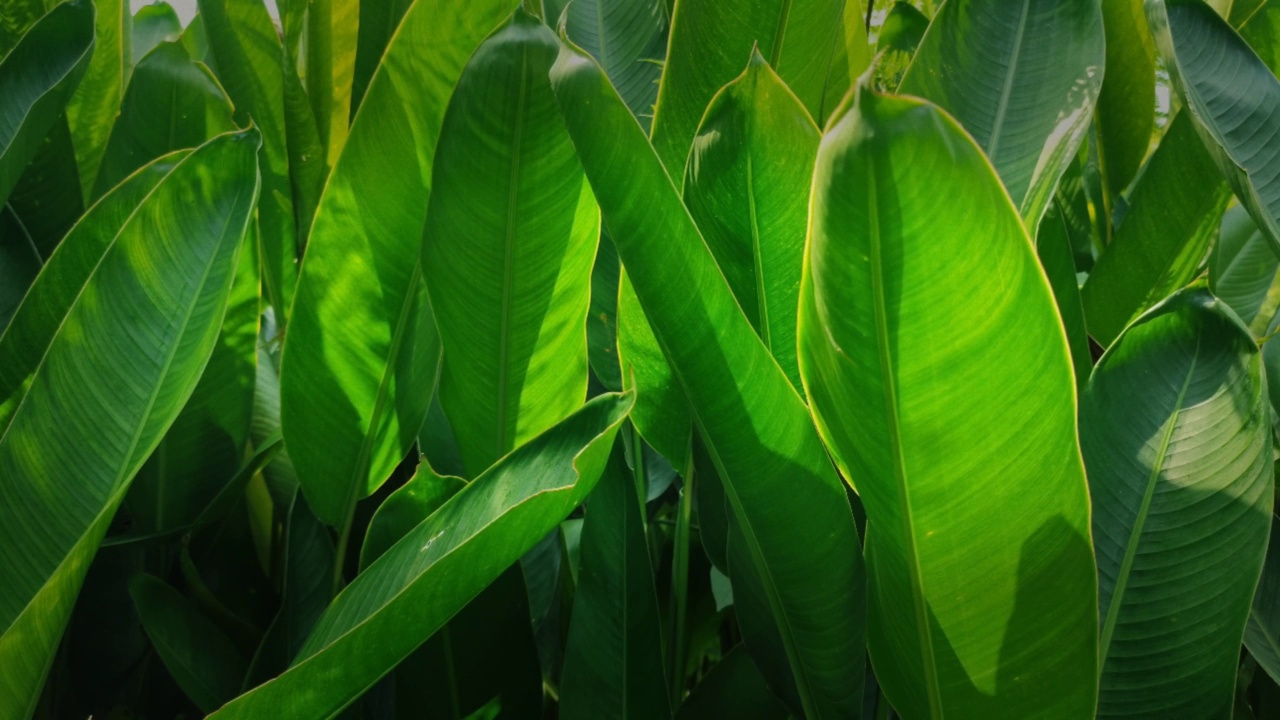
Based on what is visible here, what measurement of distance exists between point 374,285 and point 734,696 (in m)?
Answer: 0.32

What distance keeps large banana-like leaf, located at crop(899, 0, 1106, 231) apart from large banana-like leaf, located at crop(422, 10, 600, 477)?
0.64 feet

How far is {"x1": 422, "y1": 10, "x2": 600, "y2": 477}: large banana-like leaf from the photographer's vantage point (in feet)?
1.58

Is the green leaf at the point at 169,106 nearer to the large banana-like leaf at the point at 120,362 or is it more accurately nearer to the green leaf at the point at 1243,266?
the large banana-like leaf at the point at 120,362

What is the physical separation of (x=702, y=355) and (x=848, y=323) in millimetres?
86

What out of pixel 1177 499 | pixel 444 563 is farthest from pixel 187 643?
pixel 1177 499

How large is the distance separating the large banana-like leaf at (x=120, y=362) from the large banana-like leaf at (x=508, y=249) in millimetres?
108

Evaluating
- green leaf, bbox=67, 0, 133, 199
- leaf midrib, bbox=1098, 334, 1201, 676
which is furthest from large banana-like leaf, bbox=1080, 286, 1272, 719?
green leaf, bbox=67, 0, 133, 199

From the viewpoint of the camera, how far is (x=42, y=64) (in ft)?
2.07

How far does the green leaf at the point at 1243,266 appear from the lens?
0.80m

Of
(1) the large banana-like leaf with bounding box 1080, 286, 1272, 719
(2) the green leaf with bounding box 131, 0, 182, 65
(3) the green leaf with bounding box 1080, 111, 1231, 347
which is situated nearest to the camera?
(1) the large banana-like leaf with bounding box 1080, 286, 1272, 719

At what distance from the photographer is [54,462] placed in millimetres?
494

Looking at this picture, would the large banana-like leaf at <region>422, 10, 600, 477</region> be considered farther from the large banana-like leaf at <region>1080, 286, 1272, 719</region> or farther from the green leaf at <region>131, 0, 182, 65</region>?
the green leaf at <region>131, 0, 182, 65</region>

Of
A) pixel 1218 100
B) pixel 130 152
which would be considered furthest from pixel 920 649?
pixel 130 152

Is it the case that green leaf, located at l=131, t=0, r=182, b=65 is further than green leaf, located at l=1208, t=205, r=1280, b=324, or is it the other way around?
green leaf, located at l=131, t=0, r=182, b=65
